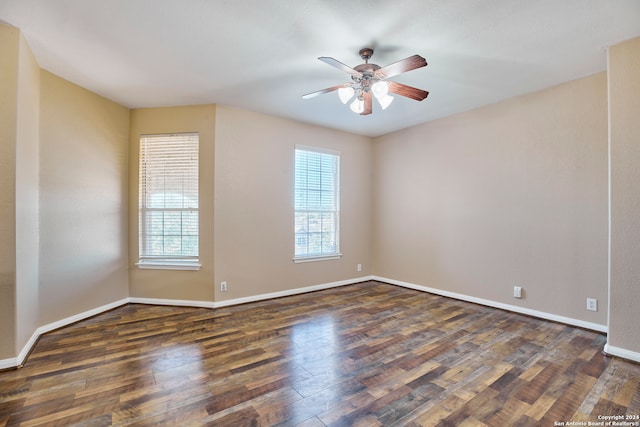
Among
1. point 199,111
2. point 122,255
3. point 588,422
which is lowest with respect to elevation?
point 588,422

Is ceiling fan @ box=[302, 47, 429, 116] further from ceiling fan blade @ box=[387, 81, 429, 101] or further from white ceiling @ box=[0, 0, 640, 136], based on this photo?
white ceiling @ box=[0, 0, 640, 136]

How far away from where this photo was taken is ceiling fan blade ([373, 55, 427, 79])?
2.03 meters

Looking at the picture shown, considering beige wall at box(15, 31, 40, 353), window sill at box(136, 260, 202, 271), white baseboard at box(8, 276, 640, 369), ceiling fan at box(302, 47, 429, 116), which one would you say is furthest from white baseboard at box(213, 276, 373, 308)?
ceiling fan at box(302, 47, 429, 116)

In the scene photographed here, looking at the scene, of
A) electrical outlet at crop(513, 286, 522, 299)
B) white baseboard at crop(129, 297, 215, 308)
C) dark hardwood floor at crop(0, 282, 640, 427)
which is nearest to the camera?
dark hardwood floor at crop(0, 282, 640, 427)

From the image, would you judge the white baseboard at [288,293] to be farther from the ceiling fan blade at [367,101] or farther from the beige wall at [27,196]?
the ceiling fan blade at [367,101]

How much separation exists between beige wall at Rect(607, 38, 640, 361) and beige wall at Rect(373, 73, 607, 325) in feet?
1.75

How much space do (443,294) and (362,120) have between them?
2857 mm

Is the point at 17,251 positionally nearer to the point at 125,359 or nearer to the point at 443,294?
the point at 125,359

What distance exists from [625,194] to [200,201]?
4.36 m

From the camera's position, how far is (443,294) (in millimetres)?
4328

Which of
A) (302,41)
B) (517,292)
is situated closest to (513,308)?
(517,292)

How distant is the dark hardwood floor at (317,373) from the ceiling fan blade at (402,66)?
2.27 m

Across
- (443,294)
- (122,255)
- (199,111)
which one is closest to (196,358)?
(122,255)

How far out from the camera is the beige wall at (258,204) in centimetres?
389
